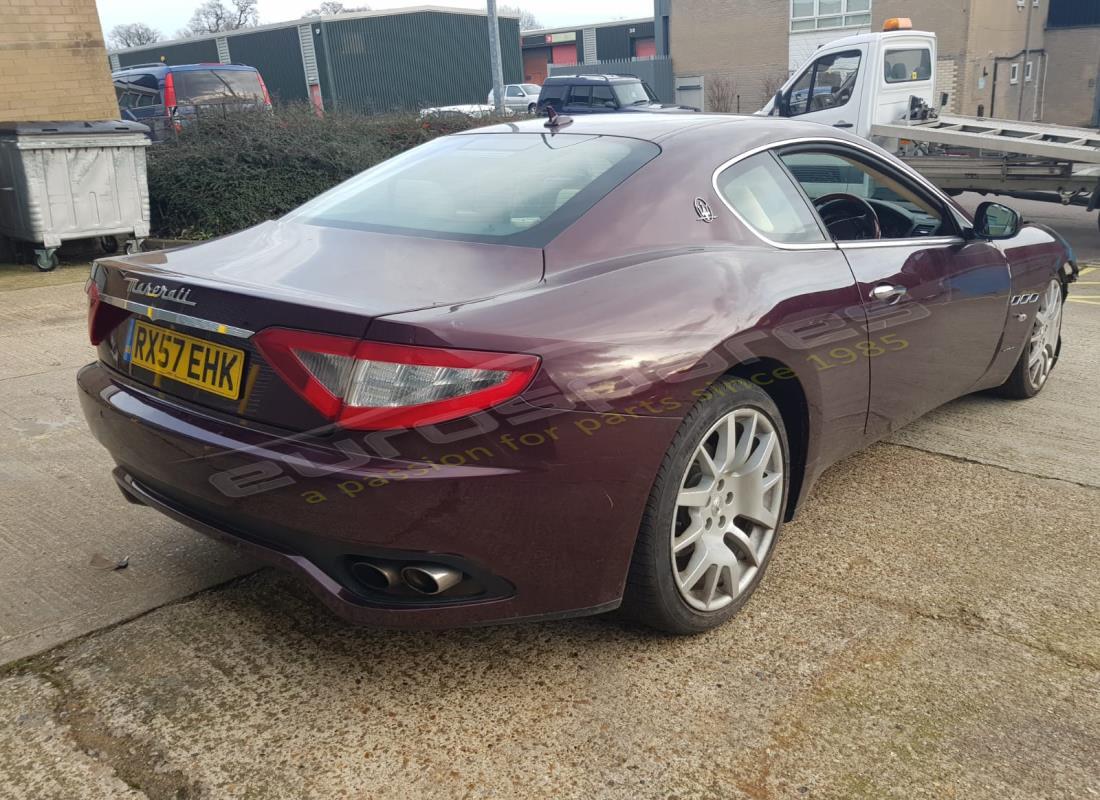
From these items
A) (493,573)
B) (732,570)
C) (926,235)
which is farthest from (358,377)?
(926,235)

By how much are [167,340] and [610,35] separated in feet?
172

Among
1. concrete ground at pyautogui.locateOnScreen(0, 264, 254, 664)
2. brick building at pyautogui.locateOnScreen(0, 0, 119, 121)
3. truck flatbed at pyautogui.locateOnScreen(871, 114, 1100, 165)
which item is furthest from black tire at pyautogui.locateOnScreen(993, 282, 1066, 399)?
brick building at pyautogui.locateOnScreen(0, 0, 119, 121)

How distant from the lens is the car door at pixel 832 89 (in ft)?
37.6

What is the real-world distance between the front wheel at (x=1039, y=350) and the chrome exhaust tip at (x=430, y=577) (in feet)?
10.8

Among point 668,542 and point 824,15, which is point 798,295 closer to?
point 668,542

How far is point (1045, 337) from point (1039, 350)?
0.08m

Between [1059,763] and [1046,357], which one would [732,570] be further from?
[1046,357]

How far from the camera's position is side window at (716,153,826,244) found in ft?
9.59

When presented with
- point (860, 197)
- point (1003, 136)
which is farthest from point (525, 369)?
point (1003, 136)

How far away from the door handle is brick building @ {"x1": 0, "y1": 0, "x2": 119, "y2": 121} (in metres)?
9.01

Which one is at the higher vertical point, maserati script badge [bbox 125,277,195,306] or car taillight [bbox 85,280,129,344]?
maserati script badge [bbox 125,277,195,306]

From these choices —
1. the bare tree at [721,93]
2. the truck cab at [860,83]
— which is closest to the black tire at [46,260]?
the truck cab at [860,83]

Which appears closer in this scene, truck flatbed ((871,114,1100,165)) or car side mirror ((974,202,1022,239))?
car side mirror ((974,202,1022,239))

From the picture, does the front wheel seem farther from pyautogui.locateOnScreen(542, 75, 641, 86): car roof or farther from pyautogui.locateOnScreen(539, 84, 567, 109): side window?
pyautogui.locateOnScreen(539, 84, 567, 109): side window
